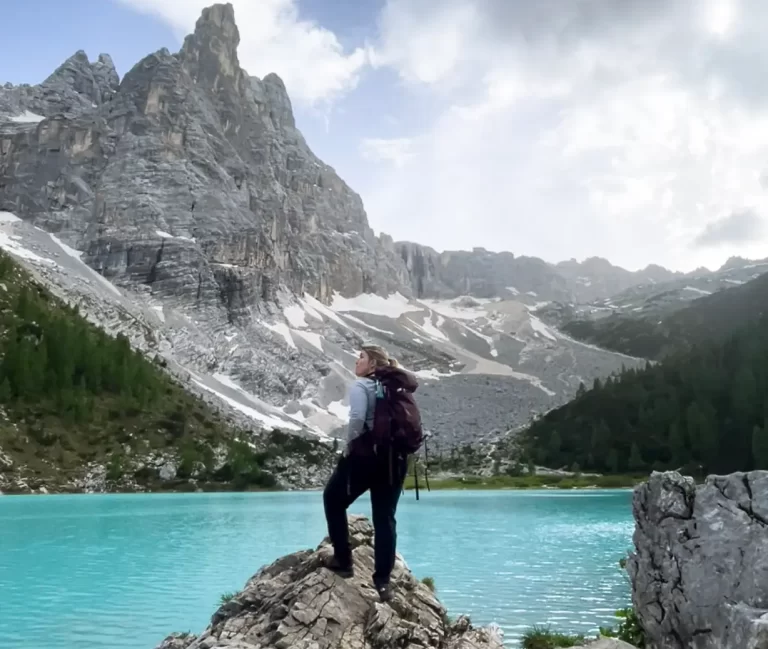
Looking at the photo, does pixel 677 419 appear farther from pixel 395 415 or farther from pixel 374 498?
pixel 395 415

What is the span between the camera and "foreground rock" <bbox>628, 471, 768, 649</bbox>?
6547 millimetres

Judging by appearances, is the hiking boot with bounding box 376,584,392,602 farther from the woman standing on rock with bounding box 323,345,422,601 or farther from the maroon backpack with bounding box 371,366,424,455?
the maroon backpack with bounding box 371,366,424,455

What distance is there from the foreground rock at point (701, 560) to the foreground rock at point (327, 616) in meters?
1.79

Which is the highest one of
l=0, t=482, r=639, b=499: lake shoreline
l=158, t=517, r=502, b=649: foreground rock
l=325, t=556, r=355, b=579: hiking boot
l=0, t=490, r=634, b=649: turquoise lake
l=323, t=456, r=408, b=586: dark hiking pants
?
l=323, t=456, r=408, b=586: dark hiking pants

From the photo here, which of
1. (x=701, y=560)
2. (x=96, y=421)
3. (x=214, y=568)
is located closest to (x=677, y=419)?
(x=96, y=421)

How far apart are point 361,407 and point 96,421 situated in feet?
317

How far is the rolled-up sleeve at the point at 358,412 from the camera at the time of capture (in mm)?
7623

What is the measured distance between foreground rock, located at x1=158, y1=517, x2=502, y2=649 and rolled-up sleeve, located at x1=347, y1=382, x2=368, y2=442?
62.0 inches

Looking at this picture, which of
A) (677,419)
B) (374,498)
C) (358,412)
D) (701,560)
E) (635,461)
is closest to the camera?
(701,560)

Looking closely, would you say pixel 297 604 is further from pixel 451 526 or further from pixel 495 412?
pixel 495 412

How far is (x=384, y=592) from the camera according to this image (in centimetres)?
774

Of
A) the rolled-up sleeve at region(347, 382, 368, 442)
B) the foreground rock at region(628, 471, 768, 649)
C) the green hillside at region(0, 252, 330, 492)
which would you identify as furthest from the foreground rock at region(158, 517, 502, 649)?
the green hillside at region(0, 252, 330, 492)

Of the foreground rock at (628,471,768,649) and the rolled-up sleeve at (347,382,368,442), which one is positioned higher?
the rolled-up sleeve at (347,382,368,442)

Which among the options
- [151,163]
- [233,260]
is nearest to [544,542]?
[233,260]
